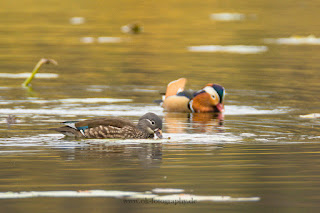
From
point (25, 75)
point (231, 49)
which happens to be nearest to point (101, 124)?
point (25, 75)

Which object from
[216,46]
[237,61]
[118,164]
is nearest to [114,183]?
[118,164]

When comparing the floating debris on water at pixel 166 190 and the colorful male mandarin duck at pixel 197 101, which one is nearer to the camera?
the floating debris on water at pixel 166 190

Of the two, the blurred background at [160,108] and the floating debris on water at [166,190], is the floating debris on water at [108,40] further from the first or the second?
the floating debris on water at [166,190]

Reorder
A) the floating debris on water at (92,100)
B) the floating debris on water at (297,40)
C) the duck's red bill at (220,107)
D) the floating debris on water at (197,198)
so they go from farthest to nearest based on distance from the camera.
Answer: the floating debris on water at (297,40)
the floating debris on water at (92,100)
the duck's red bill at (220,107)
the floating debris on water at (197,198)

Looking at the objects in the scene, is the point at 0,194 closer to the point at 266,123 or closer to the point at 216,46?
the point at 266,123

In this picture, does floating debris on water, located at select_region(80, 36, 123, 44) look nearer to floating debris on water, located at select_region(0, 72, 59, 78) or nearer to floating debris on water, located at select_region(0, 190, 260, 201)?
floating debris on water, located at select_region(0, 72, 59, 78)

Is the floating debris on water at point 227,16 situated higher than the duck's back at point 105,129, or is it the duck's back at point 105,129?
the floating debris on water at point 227,16

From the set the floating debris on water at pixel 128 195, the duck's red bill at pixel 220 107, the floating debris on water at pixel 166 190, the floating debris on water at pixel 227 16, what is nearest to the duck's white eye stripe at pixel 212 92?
the duck's red bill at pixel 220 107

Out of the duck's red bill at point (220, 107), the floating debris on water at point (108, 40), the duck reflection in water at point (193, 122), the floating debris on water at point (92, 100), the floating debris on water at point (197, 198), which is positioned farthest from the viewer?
the floating debris on water at point (108, 40)

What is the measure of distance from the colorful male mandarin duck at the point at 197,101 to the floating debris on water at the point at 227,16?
25.3 m

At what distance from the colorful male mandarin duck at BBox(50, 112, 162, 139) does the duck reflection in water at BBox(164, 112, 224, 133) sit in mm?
1278

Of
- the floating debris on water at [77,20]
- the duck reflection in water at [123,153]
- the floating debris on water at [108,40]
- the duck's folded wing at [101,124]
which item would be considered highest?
the floating debris on water at [77,20]

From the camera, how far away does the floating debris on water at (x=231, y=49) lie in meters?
30.4

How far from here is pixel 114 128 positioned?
1391 centimetres
